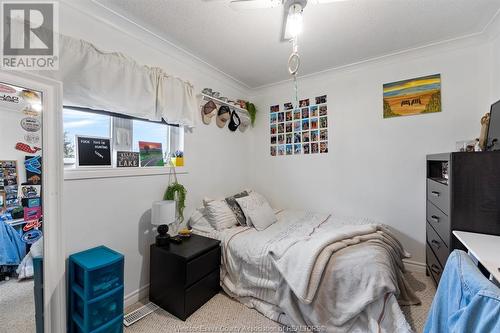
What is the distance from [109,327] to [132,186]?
41.1 inches

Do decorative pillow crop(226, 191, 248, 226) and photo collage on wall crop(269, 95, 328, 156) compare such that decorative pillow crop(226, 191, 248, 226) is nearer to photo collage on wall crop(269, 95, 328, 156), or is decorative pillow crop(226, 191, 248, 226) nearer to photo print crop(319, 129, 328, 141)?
photo collage on wall crop(269, 95, 328, 156)

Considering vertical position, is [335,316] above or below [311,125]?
below

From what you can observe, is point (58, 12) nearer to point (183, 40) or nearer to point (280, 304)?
point (183, 40)

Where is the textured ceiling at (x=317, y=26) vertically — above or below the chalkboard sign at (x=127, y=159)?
above

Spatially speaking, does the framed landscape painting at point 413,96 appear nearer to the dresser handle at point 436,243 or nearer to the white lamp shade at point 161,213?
the dresser handle at point 436,243

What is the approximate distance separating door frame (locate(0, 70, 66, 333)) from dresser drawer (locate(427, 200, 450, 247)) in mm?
2838

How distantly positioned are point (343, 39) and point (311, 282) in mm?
2282

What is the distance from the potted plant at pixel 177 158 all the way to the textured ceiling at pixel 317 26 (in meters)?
1.14

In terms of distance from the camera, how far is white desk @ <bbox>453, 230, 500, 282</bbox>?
0.98 m

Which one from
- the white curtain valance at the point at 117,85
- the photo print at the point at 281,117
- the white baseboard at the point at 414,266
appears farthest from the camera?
the photo print at the point at 281,117

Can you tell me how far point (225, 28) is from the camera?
1.95 m

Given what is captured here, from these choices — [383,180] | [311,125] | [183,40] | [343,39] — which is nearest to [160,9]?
[183,40]

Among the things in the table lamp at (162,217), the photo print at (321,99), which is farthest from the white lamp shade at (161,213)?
the photo print at (321,99)

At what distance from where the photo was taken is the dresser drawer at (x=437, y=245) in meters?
1.70
